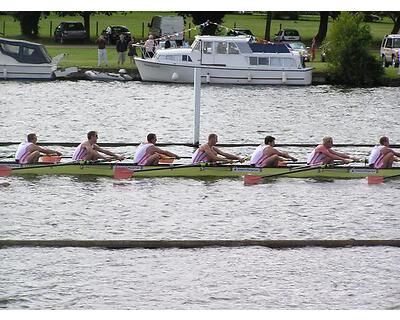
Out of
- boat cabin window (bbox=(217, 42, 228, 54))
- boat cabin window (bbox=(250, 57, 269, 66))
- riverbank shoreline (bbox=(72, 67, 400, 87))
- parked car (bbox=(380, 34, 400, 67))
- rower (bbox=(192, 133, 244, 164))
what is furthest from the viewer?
parked car (bbox=(380, 34, 400, 67))

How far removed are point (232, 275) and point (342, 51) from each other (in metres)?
34.8

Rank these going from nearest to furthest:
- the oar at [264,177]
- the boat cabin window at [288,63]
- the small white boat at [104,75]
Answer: the oar at [264,177]
the boat cabin window at [288,63]
the small white boat at [104,75]

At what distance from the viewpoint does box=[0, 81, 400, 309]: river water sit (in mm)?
20922

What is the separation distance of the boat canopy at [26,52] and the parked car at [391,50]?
647 inches

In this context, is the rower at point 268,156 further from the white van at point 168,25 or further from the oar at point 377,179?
the white van at point 168,25

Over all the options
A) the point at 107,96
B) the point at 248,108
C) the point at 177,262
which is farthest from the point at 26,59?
the point at 177,262

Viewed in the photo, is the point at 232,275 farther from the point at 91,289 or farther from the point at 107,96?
the point at 107,96

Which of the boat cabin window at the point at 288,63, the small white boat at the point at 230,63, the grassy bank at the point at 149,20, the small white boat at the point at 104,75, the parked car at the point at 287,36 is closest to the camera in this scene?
the boat cabin window at the point at 288,63

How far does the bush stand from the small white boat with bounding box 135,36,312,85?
1.38 m

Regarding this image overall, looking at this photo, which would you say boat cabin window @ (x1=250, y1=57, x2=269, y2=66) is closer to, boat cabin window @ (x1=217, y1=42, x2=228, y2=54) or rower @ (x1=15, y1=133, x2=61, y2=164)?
boat cabin window @ (x1=217, y1=42, x2=228, y2=54)

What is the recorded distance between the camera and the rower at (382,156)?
3028 centimetres

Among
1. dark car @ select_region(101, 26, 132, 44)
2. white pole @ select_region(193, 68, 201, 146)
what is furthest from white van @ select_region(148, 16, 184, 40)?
white pole @ select_region(193, 68, 201, 146)

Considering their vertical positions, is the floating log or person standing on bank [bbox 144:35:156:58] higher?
person standing on bank [bbox 144:35:156:58]

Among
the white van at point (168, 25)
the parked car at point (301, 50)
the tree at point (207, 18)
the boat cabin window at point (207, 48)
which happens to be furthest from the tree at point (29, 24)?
the parked car at point (301, 50)
